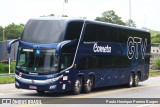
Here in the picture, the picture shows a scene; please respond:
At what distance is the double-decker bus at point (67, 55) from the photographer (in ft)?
68.7

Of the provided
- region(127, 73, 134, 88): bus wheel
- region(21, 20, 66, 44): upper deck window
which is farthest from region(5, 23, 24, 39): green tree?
region(21, 20, 66, 44): upper deck window

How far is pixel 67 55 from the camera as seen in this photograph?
21734 mm

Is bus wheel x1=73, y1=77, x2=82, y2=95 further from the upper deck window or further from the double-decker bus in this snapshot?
the upper deck window

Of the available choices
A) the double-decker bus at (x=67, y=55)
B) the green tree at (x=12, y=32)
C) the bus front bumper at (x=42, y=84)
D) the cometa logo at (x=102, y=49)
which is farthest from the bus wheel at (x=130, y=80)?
the green tree at (x=12, y=32)

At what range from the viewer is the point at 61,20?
21.8 meters

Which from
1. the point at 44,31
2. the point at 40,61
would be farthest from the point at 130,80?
the point at 40,61

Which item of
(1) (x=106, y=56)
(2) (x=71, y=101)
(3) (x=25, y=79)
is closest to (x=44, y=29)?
(3) (x=25, y=79)

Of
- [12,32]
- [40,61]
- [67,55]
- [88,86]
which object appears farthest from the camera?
[12,32]

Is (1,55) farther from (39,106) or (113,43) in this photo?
(39,106)

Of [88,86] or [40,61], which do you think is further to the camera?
[88,86]

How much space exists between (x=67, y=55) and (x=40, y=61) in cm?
138

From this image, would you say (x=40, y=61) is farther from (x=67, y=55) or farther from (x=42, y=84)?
(x=67, y=55)

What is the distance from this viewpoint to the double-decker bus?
68.7 feet

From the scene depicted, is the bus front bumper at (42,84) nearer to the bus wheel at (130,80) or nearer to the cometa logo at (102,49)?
the cometa logo at (102,49)
